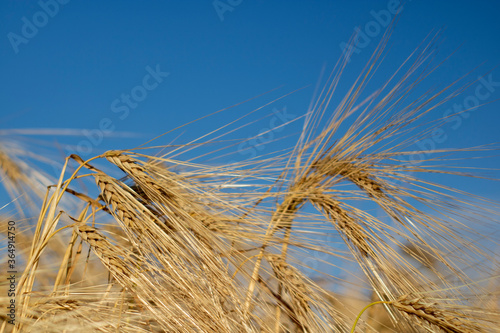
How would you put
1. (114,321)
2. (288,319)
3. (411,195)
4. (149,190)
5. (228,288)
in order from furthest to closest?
1. (411,195)
2. (288,319)
3. (149,190)
4. (228,288)
5. (114,321)

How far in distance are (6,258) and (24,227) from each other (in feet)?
0.77

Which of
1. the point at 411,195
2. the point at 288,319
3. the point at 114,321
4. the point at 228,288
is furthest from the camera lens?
the point at 411,195

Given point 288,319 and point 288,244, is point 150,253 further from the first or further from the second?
point 288,319

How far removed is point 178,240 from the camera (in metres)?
1.05

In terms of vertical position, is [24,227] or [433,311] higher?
[433,311]

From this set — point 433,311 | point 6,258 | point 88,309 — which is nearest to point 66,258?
point 6,258

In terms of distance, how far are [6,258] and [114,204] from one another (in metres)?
0.29

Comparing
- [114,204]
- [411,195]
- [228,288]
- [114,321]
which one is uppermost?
[411,195]

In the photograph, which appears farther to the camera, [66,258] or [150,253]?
[66,258]

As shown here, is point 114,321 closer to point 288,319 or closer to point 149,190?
point 149,190

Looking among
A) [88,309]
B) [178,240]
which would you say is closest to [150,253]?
[178,240]

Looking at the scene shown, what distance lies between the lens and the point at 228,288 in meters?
0.99

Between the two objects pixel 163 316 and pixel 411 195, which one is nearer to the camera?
pixel 163 316

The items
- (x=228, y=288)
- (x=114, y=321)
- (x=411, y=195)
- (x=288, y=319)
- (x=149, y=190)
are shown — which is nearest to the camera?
(x=114, y=321)
